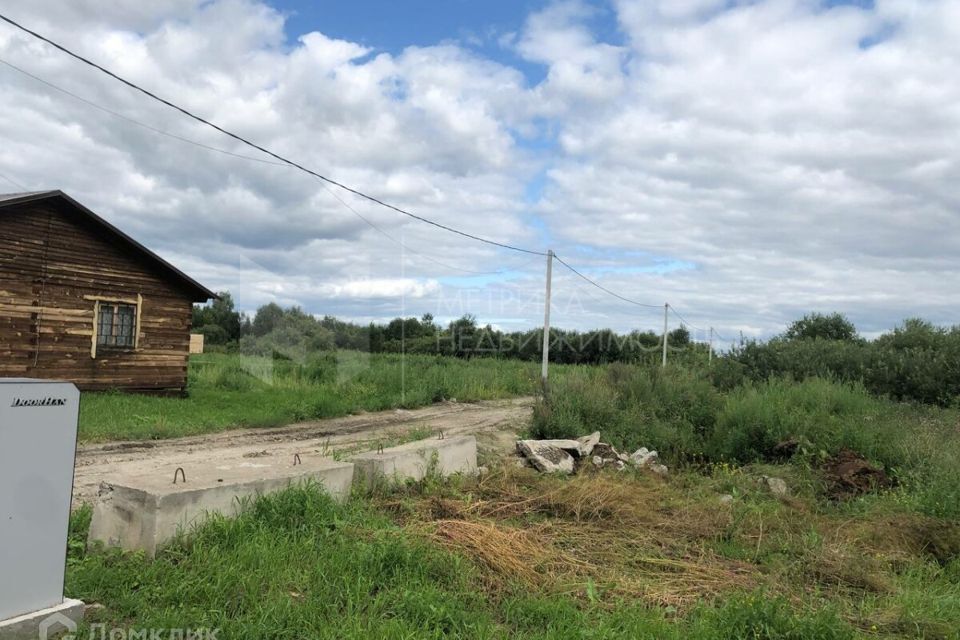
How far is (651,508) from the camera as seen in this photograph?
7.65 meters

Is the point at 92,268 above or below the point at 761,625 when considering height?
above

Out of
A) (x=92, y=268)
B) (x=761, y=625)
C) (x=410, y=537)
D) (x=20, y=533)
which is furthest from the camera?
(x=92, y=268)

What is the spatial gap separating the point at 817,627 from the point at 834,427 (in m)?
8.36

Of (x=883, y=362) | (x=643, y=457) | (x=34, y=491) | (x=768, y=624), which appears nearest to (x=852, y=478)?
(x=643, y=457)

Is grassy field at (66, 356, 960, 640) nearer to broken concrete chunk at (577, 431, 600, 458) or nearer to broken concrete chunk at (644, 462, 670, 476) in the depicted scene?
broken concrete chunk at (644, 462, 670, 476)

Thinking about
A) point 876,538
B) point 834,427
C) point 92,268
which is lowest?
point 876,538

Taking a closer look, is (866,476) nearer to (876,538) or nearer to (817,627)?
(876,538)

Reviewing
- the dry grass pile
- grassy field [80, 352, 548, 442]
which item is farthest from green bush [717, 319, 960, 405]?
the dry grass pile

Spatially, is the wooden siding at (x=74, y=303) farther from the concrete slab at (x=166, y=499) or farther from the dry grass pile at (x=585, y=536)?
the dry grass pile at (x=585, y=536)

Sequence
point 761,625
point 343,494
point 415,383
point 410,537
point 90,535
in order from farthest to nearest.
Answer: point 415,383 → point 343,494 → point 410,537 → point 90,535 → point 761,625

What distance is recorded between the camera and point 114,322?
16.8m

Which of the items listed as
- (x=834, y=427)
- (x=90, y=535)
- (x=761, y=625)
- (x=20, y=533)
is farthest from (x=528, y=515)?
(x=834, y=427)

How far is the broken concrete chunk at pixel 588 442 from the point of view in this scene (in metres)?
10.8

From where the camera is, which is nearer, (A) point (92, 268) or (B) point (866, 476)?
(B) point (866, 476)
